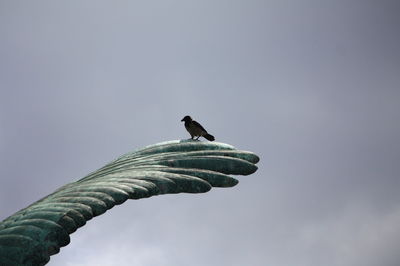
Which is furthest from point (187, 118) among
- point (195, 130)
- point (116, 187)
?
point (116, 187)

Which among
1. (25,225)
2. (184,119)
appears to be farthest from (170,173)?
(184,119)

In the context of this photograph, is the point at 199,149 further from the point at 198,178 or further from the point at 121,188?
the point at 121,188

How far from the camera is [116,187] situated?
7.83m

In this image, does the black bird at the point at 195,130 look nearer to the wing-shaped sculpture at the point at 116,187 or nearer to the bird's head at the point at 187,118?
the bird's head at the point at 187,118

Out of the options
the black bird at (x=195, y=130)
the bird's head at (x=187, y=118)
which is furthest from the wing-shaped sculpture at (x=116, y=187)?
the bird's head at (x=187, y=118)

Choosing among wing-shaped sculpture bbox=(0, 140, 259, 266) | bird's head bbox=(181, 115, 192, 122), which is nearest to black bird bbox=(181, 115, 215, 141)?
bird's head bbox=(181, 115, 192, 122)

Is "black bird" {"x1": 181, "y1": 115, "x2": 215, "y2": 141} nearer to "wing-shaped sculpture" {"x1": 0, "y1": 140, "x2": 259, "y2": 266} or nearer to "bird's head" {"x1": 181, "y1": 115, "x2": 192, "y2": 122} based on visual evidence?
"bird's head" {"x1": 181, "y1": 115, "x2": 192, "y2": 122}

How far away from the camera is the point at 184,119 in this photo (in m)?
10.7

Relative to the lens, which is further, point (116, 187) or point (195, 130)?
point (195, 130)

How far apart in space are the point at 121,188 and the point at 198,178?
892 millimetres

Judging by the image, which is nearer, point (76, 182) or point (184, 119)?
point (76, 182)

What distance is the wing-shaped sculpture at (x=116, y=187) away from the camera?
7.48m

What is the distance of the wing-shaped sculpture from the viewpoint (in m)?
7.48

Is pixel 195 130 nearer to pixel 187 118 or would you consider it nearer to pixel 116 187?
pixel 187 118
